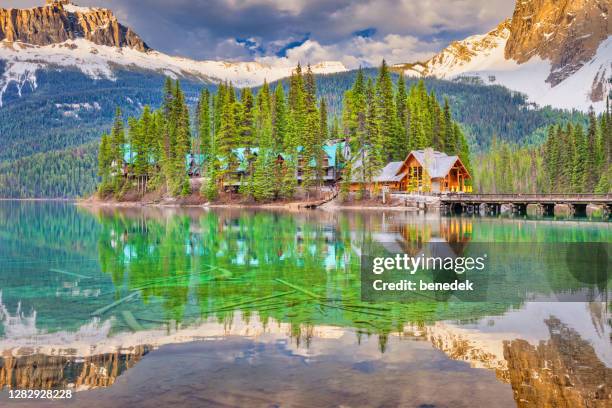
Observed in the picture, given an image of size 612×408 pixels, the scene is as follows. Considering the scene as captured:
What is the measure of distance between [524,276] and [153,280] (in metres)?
13.0

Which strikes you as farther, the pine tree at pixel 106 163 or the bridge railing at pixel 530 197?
the pine tree at pixel 106 163

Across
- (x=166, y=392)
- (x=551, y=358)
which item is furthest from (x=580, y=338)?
(x=166, y=392)

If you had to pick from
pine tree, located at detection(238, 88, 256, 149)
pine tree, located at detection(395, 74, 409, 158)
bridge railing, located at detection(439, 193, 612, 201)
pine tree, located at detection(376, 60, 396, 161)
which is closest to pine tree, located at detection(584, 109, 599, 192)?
bridge railing, located at detection(439, 193, 612, 201)

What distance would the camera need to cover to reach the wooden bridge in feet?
214

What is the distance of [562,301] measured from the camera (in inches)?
647

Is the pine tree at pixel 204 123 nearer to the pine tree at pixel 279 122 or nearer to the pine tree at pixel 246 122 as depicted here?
the pine tree at pixel 246 122

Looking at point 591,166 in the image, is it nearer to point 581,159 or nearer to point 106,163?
point 581,159

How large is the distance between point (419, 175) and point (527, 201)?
16.5m

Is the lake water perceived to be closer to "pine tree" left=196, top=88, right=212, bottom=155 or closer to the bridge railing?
the bridge railing

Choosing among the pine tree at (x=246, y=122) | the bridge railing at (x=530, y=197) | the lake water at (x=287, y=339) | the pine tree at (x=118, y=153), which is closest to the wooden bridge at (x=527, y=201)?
the bridge railing at (x=530, y=197)

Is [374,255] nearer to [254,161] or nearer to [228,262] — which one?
[228,262]

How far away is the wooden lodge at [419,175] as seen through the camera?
80812 mm

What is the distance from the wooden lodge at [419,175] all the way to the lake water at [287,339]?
56.8m

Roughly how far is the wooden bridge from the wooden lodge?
6042 mm
